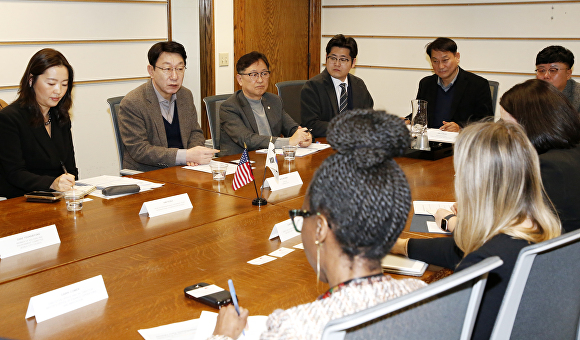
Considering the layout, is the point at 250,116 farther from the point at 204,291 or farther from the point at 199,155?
the point at 204,291

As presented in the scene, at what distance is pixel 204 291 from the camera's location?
1.53 meters

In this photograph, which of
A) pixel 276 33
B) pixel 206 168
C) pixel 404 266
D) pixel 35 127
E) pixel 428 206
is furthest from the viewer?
pixel 276 33

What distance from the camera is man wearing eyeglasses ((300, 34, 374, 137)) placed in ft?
14.0

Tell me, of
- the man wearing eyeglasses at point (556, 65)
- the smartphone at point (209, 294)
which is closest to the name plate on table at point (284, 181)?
the smartphone at point (209, 294)

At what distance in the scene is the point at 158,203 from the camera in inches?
89.9

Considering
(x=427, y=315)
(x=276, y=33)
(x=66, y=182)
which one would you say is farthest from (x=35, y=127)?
(x=276, y=33)

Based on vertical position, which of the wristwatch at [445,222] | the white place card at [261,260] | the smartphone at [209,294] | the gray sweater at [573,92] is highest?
the gray sweater at [573,92]

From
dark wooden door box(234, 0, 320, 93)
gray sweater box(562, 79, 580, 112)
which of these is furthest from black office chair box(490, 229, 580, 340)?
dark wooden door box(234, 0, 320, 93)

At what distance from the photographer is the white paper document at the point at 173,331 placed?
1.31m

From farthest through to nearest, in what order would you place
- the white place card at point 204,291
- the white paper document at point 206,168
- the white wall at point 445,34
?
the white wall at point 445,34
the white paper document at point 206,168
the white place card at point 204,291

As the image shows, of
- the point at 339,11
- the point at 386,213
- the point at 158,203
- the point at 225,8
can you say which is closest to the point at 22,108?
the point at 158,203

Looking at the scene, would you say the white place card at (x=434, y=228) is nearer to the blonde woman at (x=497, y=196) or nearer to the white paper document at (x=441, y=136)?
the blonde woman at (x=497, y=196)

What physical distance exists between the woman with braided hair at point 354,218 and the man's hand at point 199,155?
2.04 m

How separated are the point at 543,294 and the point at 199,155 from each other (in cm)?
211
